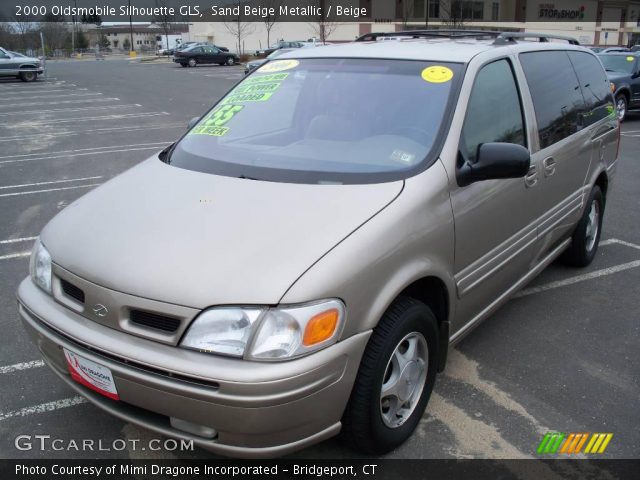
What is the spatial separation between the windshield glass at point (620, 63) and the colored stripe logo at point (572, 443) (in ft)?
46.0

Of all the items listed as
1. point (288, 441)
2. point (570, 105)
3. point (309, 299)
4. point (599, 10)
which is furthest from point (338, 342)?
point (599, 10)

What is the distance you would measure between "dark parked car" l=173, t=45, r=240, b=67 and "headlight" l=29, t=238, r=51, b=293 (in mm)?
38550

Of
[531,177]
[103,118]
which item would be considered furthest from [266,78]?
[103,118]

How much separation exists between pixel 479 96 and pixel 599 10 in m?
69.6

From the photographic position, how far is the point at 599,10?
61.6 m

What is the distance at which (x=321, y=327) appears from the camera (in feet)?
6.91

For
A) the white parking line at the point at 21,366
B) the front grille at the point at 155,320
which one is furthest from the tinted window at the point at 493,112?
the white parking line at the point at 21,366

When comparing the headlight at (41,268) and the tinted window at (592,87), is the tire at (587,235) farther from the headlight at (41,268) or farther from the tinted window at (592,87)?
the headlight at (41,268)

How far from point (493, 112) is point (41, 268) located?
2486mm

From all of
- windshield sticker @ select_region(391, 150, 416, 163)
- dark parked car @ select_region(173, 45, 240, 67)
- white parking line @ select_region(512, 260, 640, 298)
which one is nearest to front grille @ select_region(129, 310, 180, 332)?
windshield sticker @ select_region(391, 150, 416, 163)

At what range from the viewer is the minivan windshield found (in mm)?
14424

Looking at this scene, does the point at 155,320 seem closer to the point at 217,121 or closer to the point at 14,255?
the point at 217,121

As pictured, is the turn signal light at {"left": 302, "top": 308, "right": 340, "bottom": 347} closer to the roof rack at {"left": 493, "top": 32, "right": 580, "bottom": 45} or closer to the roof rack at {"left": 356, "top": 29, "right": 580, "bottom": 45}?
the roof rack at {"left": 493, "top": 32, "right": 580, "bottom": 45}

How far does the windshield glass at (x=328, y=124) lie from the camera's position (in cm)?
285
